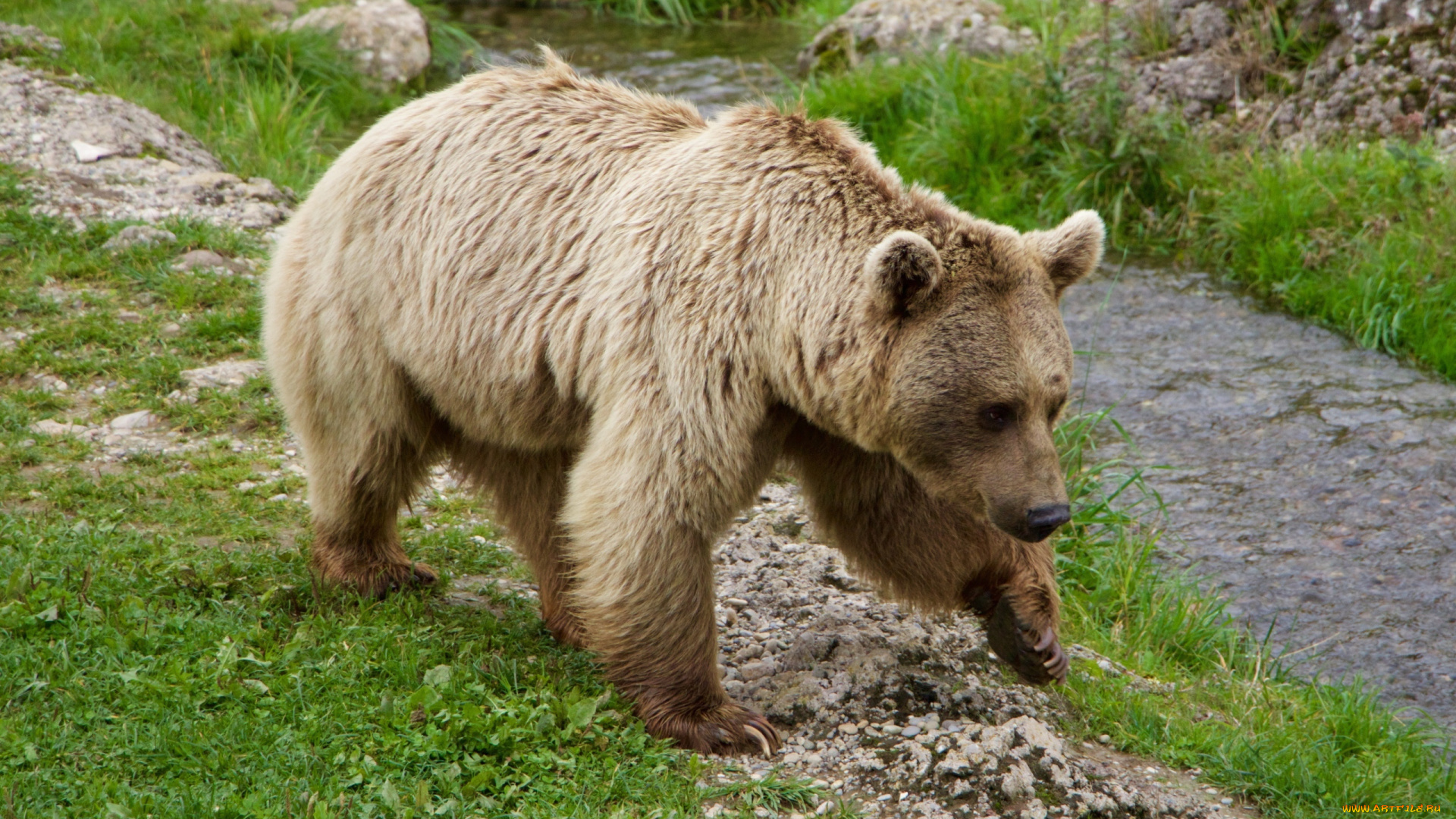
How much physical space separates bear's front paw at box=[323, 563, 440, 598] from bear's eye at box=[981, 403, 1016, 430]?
2.06 meters

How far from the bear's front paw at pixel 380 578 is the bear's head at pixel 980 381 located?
1.81 m

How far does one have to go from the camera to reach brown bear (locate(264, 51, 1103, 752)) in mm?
3398

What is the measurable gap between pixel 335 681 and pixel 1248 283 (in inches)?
222

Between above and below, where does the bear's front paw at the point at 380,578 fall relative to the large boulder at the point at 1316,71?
below

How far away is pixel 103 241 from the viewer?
6.56 metres

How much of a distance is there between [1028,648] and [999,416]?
0.91 meters

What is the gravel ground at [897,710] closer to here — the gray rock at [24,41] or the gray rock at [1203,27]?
the gray rock at [1203,27]

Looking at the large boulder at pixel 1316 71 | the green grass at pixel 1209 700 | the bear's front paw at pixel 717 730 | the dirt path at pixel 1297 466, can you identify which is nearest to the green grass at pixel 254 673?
the bear's front paw at pixel 717 730

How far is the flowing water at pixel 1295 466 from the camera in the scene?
5.07m

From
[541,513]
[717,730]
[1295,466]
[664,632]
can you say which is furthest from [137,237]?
[1295,466]

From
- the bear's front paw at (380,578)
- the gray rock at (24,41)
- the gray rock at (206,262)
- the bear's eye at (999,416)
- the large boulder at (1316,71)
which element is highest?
the large boulder at (1316,71)

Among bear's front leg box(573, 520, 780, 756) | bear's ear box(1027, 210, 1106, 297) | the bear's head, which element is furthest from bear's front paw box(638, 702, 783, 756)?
bear's ear box(1027, 210, 1106, 297)

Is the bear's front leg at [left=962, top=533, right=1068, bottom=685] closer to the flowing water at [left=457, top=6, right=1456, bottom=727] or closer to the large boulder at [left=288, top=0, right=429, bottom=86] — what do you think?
the flowing water at [left=457, top=6, right=1456, bottom=727]

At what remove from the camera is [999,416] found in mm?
3375
